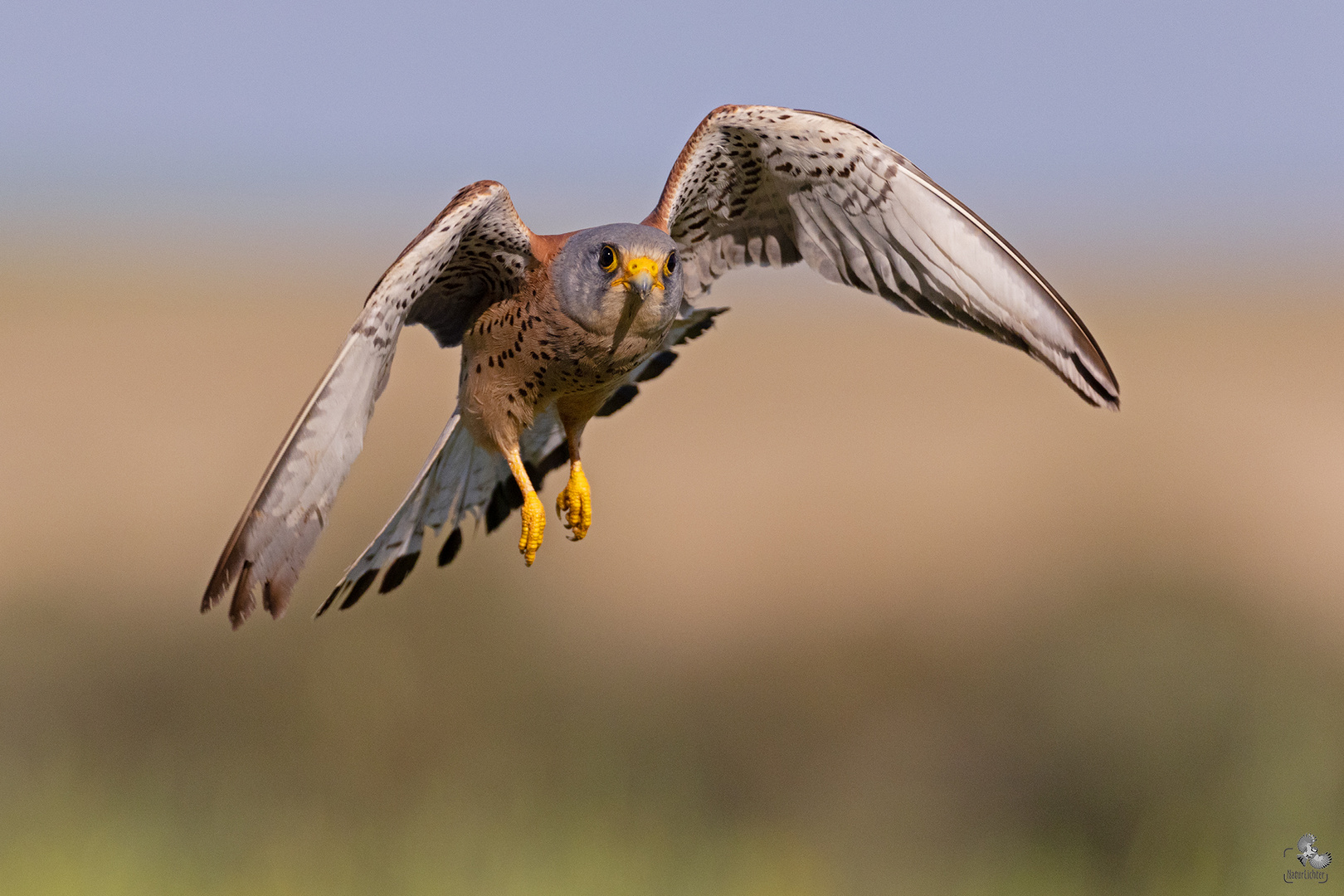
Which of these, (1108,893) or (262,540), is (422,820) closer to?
(1108,893)

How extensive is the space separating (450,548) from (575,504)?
37.8 inches

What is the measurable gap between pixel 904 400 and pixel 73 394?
76.5 feet

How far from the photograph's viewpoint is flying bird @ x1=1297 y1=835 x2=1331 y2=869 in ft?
26.8

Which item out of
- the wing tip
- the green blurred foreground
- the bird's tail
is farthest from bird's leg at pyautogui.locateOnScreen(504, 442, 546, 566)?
the green blurred foreground

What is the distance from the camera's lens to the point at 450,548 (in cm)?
593

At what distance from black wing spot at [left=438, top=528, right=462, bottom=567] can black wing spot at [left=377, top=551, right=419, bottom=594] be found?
0.56 ft

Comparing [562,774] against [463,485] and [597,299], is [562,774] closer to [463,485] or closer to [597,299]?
[463,485]

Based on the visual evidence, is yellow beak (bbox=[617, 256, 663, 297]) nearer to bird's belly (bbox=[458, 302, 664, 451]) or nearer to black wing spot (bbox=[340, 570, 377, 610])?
bird's belly (bbox=[458, 302, 664, 451])

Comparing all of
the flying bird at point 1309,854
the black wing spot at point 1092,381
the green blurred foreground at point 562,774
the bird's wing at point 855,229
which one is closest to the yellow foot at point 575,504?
the bird's wing at point 855,229

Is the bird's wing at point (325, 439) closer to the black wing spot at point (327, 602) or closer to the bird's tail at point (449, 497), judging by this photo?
the black wing spot at point (327, 602)

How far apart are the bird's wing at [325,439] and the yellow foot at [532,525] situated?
964 mm

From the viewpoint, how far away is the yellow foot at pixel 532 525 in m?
4.75

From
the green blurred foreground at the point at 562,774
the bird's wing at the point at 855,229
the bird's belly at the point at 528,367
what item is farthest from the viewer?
the green blurred foreground at the point at 562,774

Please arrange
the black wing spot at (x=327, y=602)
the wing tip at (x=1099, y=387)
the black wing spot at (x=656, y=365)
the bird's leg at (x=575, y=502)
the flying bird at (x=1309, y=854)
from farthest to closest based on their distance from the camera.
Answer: the flying bird at (x=1309, y=854)
the black wing spot at (x=656, y=365)
the bird's leg at (x=575, y=502)
the wing tip at (x=1099, y=387)
the black wing spot at (x=327, y=602)
